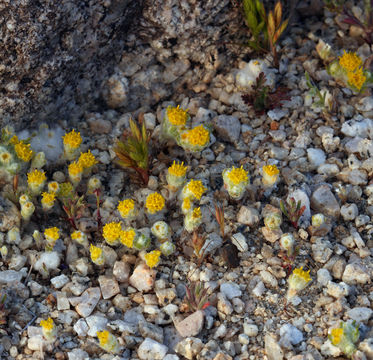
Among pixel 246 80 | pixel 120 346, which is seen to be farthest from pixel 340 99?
pixel 120 346

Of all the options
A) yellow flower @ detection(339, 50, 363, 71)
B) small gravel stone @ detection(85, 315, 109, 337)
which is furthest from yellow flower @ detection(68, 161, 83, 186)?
yellow flower @ detection(339, 50, 363, 71)

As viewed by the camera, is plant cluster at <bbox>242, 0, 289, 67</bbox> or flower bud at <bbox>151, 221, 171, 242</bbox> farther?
plant cluster at <bbox>242, 0, 289, 67</bbox>

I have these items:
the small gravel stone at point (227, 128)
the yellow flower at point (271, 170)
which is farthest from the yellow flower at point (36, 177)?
the yellow flower at point (271, 170)

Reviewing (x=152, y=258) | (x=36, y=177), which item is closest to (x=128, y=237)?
(x=152, y=258)

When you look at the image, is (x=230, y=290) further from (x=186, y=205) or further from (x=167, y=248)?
(x=186, y=205)

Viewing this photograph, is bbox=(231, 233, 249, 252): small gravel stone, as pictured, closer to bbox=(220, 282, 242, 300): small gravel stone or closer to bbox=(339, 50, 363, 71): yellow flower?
bbox=(220, 282, 242, 300): small gravel stone

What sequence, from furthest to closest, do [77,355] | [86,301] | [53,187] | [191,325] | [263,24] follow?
[263,24], [53,187], [86,301], [191,325], [77,355]
